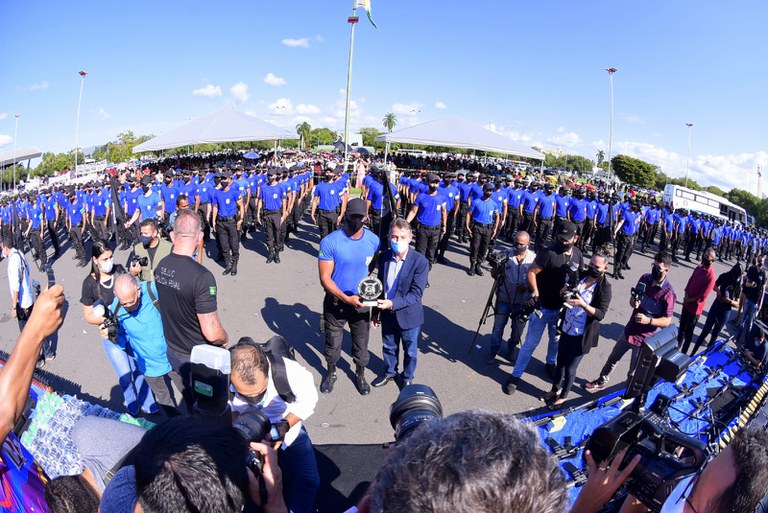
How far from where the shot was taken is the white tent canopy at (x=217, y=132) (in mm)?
17719

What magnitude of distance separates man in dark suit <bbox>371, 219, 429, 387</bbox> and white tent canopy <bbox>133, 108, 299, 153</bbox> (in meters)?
16.1

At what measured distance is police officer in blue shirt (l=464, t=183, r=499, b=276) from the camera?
8.59 metres

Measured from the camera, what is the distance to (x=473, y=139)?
58.7 feet

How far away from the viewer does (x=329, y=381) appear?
14.8 feet

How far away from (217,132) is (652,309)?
61.2 ft

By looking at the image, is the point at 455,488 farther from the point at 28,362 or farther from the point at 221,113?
the point at 221,113

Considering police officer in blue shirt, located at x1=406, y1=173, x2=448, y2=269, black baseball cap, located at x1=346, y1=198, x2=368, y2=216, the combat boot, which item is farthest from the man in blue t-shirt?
police officer in blue shirt, located at x1=406, y1=173, x2=448, y2=269

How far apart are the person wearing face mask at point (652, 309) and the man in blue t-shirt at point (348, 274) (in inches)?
104

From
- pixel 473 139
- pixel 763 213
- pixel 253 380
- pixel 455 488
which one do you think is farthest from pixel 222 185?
pixel 763 213

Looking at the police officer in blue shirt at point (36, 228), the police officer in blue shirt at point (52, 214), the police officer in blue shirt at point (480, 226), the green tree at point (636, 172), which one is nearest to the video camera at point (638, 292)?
the police officer in blue shirt at point (480, 226)

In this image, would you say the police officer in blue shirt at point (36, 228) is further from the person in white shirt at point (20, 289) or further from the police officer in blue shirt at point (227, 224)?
the person in white shirt at point (20, 289)

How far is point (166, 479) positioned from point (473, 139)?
1821 cm

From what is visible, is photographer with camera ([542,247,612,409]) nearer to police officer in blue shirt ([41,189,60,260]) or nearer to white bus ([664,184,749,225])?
police officer in blue shirt ([41,189,60,260])

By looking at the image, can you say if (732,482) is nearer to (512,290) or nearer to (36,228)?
(512,290)
